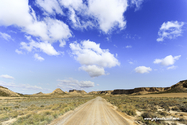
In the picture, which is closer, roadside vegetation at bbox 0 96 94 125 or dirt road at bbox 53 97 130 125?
dirt road at bbox 53 97 130 125

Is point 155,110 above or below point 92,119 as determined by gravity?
below

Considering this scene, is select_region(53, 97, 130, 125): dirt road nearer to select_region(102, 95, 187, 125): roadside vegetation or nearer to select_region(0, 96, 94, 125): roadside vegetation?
select_region(0, 96, 94, 125): roadside vegetation

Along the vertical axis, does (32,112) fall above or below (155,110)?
above

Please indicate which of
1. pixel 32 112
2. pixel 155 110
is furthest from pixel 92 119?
pixel 155 110

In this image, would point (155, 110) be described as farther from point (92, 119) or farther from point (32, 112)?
point (32, 112)

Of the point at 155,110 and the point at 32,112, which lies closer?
the point at 32,112

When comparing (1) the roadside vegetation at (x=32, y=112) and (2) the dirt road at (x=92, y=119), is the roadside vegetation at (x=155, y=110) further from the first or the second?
(1) the roadside vegetation at (x=32, y=112)

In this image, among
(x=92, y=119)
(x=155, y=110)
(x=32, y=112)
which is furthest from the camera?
(x=155, y=110)

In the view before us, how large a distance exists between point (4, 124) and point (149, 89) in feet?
578

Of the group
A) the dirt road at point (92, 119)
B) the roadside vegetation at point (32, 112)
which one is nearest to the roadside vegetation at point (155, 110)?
the dirt road at point (92, 119)

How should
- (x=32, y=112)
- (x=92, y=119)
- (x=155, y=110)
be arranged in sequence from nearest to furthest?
1. (x=92, y=119)
2. (x=32, y=112)
3. (x=155, y=110)

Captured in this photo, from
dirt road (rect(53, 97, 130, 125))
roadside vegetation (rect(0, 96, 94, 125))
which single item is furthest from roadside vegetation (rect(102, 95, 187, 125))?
roadside vegetation (rect(0, 96, 94, 125))

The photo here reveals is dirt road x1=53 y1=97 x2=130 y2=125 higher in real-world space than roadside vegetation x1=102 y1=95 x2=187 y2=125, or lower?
higher

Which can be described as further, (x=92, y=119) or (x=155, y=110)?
(x=155, y=110)
